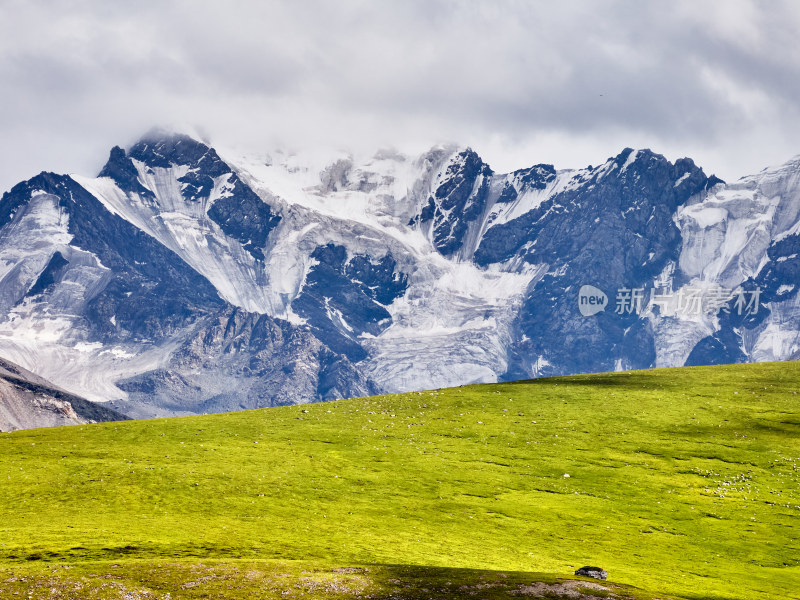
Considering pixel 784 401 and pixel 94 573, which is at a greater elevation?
pixel 784 401

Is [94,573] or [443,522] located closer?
[94,573]

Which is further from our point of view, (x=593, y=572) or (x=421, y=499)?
(x=421, y=499)

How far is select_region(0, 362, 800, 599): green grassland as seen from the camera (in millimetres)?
50906

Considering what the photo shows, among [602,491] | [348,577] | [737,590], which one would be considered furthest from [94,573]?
[602,491]

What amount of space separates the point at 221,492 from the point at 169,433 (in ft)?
65.2

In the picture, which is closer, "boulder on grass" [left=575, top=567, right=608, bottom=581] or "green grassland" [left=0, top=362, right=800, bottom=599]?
"green grassland" [left=0, top=362, right=800, bottom=599]

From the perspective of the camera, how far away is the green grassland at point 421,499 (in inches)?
2004

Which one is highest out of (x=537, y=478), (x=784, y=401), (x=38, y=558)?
(x=784, y=401)

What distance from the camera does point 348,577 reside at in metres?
49.7

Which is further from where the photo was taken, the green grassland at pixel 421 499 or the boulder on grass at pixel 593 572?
the boulder on grass at pixel 593 572

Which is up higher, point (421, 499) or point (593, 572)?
point (421, 499)

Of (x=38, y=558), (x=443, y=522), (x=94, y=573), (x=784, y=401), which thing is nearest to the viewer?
(x=94, y=573)

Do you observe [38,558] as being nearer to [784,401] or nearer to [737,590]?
[737,590]

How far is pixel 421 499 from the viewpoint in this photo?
71250mm
